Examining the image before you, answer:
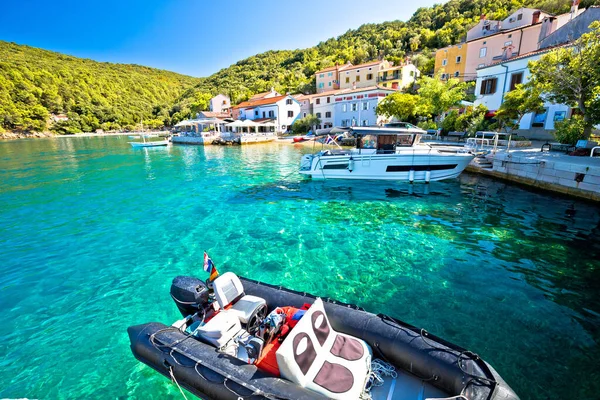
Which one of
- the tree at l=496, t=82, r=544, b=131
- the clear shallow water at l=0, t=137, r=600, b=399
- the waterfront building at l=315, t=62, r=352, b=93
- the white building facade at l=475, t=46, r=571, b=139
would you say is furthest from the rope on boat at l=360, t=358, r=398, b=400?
the waterfront building at l=315, t=62, r=352, b=93

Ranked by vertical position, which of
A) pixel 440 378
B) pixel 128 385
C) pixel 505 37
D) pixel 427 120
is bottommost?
pixel 128 385

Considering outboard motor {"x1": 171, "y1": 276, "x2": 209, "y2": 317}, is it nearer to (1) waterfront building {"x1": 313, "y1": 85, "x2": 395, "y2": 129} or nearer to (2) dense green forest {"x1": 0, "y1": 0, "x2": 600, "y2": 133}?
(1) waterfront building {"x1": 313, "y1": 85, "x2": 395, "y2": 129}

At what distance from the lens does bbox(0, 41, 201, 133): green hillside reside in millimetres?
81750

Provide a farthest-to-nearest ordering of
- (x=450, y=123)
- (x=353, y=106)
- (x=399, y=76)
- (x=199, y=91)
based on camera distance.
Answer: (x=199, y=91)
(x=399, y=76)
(x=353, y=106)
(x=450, y=123)

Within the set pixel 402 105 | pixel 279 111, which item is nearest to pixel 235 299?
pixel 402 105

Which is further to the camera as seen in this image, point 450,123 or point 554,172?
point 450,123

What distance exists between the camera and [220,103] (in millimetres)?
74812

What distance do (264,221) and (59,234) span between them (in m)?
7.74

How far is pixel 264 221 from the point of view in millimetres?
11430

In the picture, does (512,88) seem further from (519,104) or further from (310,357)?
(310,357)

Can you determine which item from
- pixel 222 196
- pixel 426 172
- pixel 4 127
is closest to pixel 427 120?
pixel 426 172

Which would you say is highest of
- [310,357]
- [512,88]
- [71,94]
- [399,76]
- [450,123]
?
[71,94]

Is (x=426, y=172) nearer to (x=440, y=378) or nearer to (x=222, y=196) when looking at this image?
(x=222, y=196)

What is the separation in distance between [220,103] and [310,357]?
80.1m
